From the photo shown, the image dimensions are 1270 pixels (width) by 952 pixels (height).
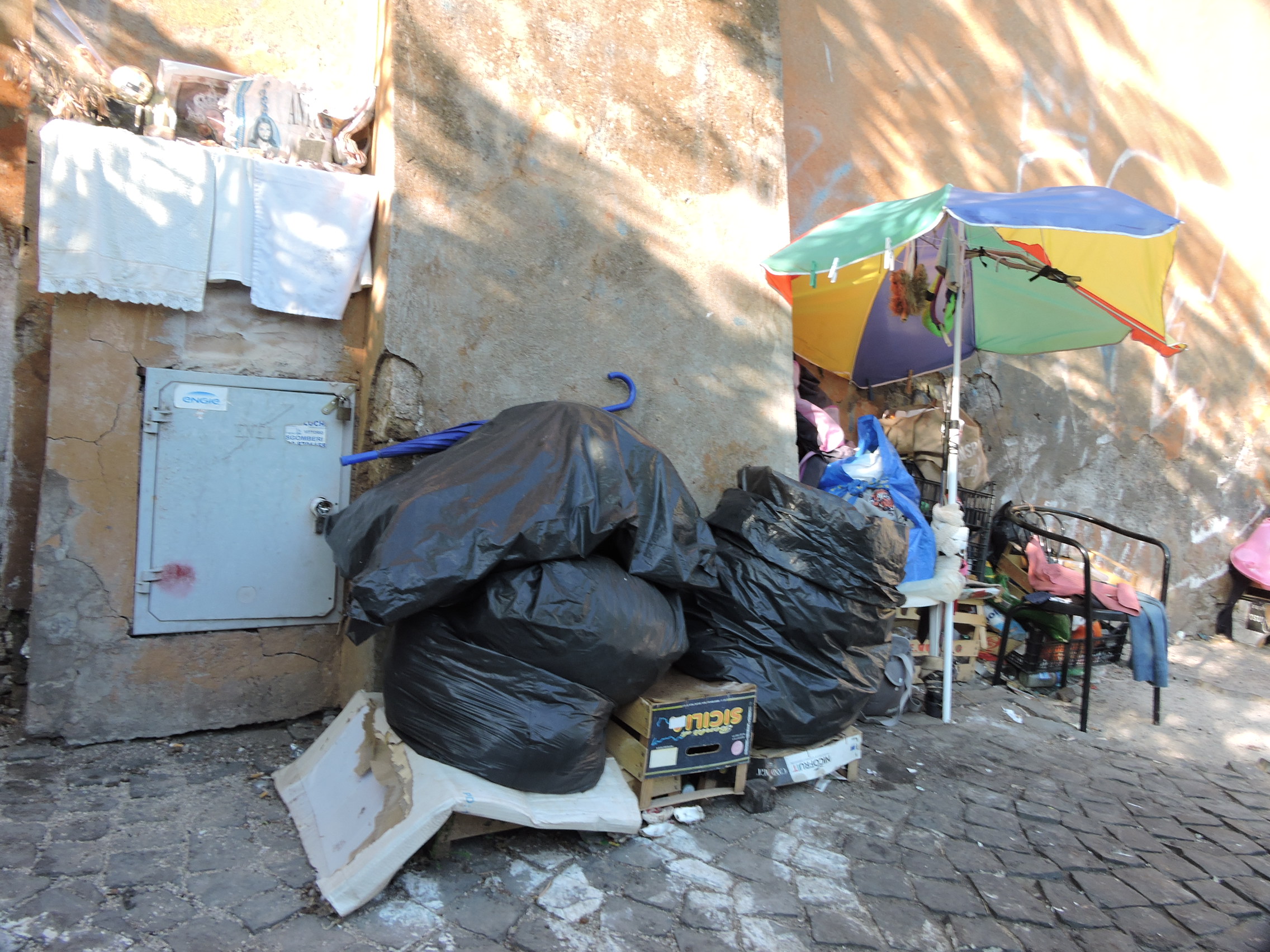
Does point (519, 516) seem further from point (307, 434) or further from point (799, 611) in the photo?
point (307, 434)

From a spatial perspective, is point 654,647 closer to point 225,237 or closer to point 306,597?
point 306,597

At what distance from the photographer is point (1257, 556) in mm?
6000

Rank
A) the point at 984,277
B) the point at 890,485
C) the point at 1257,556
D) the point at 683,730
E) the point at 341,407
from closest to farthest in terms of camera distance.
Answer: the point at 683,730, the point at 341,407, the point at 890,485, the point at 984,277, the point at 1257,556

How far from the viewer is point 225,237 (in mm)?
2793

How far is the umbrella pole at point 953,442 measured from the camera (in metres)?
3.69

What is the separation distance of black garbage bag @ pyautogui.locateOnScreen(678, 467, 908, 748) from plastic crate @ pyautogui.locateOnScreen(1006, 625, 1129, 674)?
183 centimetres

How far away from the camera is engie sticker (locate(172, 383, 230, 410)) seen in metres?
2.78

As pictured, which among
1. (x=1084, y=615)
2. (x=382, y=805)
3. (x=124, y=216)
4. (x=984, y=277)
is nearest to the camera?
(x=382, y=805)

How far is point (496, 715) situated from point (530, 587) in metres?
0.35

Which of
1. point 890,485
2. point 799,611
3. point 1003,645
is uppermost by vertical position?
point 890,485

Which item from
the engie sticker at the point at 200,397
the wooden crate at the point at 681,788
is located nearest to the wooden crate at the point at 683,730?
the wooden crate at the point at 681,788

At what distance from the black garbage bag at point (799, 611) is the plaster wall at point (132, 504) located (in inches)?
51.7

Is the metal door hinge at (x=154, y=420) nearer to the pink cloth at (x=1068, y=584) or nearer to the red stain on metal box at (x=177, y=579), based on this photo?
the red stain on metal box at (x=177, y=579)

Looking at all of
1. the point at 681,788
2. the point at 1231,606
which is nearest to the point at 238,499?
the point at 681,788
